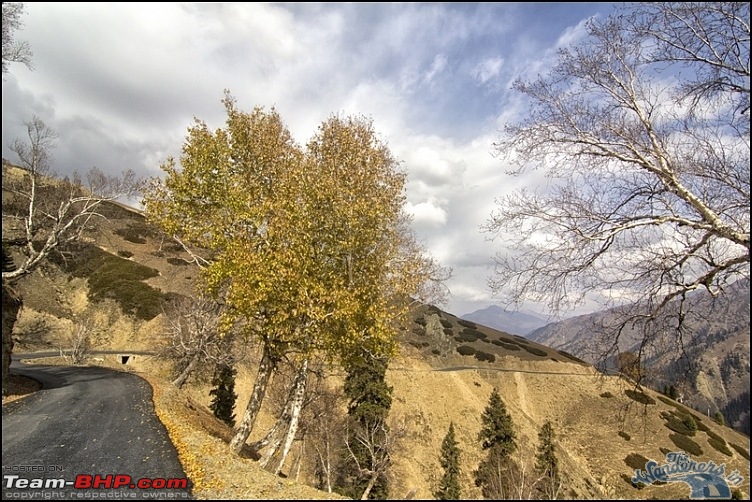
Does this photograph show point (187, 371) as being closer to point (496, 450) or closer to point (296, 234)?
point (296, 234)

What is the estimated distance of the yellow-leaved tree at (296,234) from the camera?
11.3 metres

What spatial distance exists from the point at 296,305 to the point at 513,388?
5157 centimetres

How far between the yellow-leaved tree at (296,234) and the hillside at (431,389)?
1783 centimetres

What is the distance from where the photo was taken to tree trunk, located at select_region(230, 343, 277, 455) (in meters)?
12.1

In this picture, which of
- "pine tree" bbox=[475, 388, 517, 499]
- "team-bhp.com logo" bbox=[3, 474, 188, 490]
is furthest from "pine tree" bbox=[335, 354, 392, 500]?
"team-bhp.com logo" bbox=[3, 474, 188, 490]

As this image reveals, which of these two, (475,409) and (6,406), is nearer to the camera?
(6,406)

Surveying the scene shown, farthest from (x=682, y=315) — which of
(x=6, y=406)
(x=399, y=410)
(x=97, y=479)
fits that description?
(x=399, y=410)

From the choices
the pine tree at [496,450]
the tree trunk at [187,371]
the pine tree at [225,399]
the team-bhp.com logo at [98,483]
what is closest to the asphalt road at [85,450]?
the team-bhp.com logo at [98,483]

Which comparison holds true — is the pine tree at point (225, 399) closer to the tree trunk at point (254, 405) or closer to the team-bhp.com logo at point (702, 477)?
the tree trunk at point (254, 405)

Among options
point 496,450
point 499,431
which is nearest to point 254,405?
point 496,450

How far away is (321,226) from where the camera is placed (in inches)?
476

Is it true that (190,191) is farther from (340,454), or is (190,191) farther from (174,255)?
(174,255)

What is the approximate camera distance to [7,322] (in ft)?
59.1

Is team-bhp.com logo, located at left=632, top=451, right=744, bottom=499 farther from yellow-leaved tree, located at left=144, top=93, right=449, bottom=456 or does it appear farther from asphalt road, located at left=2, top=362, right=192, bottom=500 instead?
asphalt road, located at left=2, top=362, right=192, bottom=500
